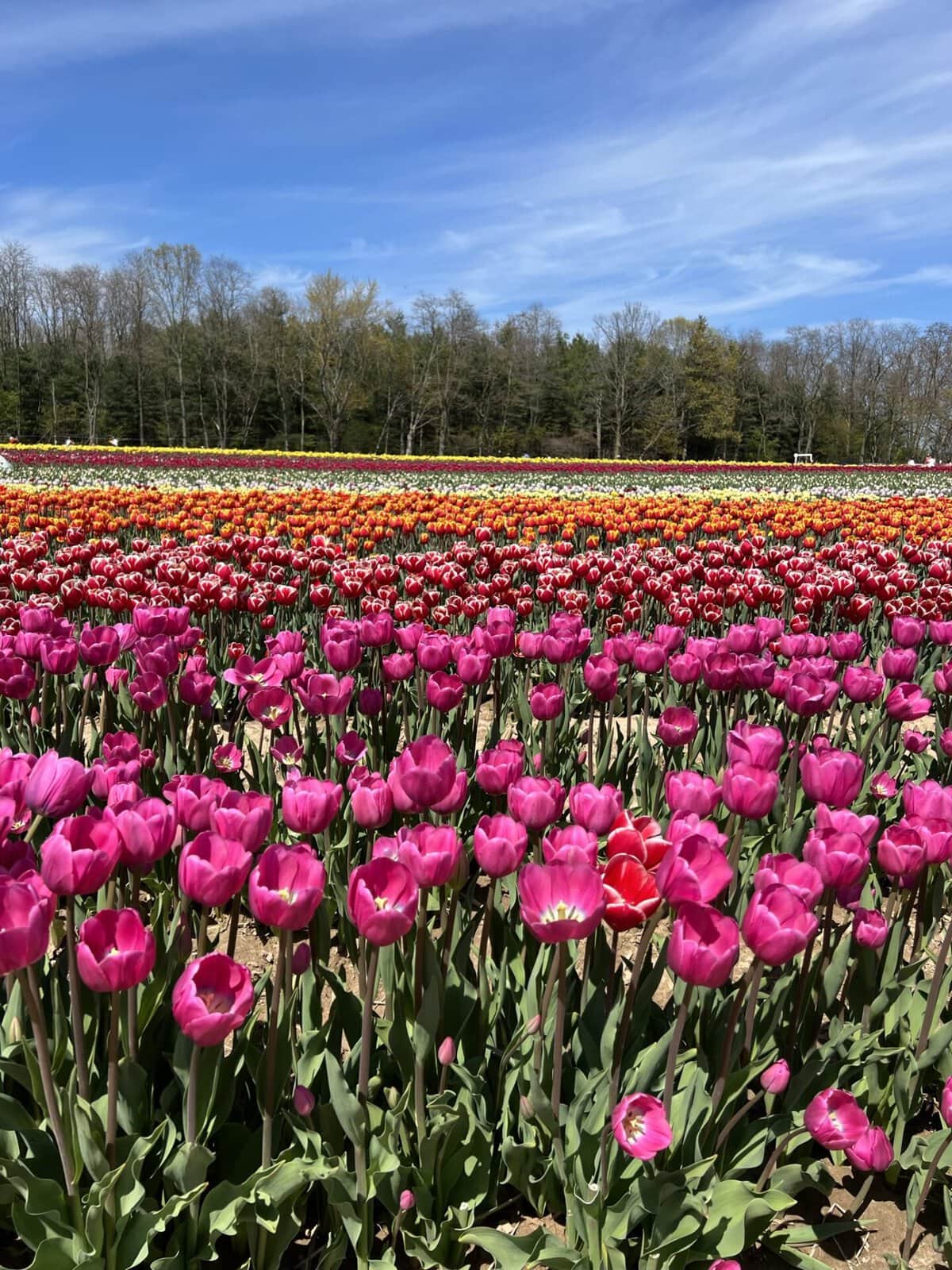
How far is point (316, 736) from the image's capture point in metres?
3.78

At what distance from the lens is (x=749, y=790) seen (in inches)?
84.3

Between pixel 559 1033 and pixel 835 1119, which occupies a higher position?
pixel 559 1033

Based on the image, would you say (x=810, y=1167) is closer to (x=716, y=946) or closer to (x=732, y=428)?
(x=716, y=946)

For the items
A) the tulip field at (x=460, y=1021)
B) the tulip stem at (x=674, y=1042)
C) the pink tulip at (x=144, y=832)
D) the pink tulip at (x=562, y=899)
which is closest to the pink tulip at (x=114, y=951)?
the tulip field at (x=460, y=1021)

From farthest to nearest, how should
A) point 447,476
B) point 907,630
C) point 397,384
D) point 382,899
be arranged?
point 397,384 < point 447,476 < point 907,630 < point 382,899

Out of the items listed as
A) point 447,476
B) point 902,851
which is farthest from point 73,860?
point 447,476

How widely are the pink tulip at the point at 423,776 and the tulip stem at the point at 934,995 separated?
112 cm

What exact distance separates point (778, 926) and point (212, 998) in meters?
0.95

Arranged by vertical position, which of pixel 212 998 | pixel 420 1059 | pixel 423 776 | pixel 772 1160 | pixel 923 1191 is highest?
pixel 423 776

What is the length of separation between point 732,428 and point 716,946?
7206cm

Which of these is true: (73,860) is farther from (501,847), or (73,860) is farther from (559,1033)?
(559,1033)

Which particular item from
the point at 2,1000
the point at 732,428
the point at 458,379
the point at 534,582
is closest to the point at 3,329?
the point at 458,379

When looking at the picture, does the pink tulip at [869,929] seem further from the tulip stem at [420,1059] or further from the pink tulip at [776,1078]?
the tulip stem at [420,1059]

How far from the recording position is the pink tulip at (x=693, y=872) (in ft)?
5.41
